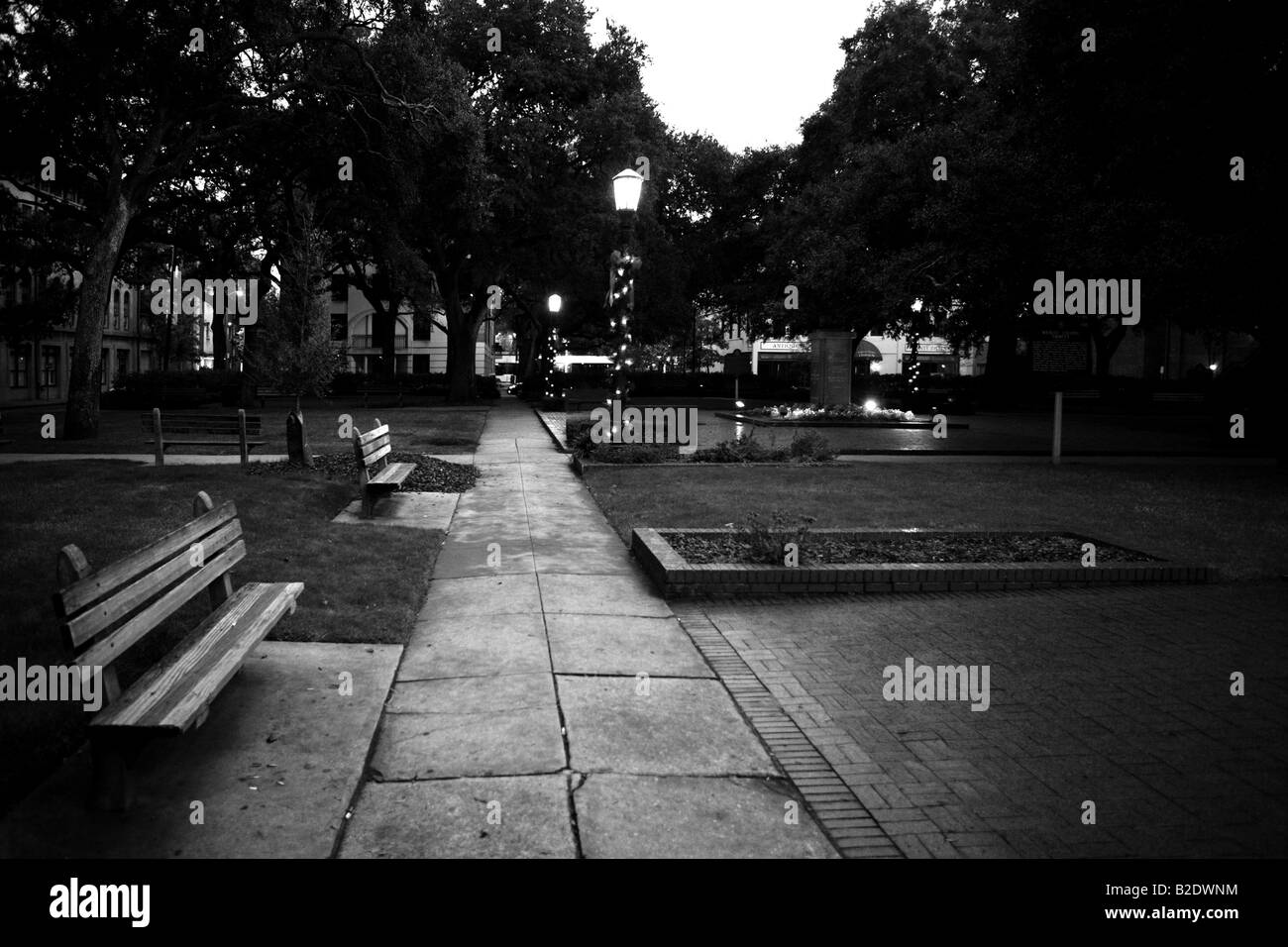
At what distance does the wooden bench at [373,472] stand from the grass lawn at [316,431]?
17.5ft

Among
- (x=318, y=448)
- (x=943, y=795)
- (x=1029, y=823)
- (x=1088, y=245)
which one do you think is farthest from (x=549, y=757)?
(x=1088, y=245)

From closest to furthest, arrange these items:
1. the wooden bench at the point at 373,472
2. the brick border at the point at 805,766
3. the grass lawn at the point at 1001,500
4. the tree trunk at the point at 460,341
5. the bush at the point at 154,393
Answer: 1. the brick border at the point at 805,766
2. the grass lawn at the point at 1001,500
3. the wooden bench at the point at 373,472
4. the bush at the point at 154,393
5. the tree trunk at the point at 460,341

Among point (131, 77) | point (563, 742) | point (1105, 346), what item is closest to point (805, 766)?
point (563, 742)

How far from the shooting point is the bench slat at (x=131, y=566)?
378 centimetres

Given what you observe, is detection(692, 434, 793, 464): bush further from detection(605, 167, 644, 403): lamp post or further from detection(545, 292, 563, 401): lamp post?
detection(545, 292, 563, 401): lamp post

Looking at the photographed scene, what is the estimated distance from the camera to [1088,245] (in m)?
19.1

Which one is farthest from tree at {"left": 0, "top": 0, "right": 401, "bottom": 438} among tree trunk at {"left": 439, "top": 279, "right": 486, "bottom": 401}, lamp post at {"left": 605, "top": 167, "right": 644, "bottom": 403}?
tree trunk at {"left": 439, "top": 279, "right": 486, "bottom": 401}

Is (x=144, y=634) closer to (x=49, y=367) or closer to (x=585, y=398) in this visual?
(x=585, y=398)

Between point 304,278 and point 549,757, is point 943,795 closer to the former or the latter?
point 549,757

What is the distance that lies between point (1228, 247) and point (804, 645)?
14334 millimetres

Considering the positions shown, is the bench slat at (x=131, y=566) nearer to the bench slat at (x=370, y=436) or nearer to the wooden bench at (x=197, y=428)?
the bench slat at (x=370, y=436)

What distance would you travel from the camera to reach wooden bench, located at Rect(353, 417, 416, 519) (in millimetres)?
11336

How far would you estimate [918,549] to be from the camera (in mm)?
9203

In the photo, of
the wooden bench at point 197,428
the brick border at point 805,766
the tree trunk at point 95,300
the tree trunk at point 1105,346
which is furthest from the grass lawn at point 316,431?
the tree trunk at point 1105,346
